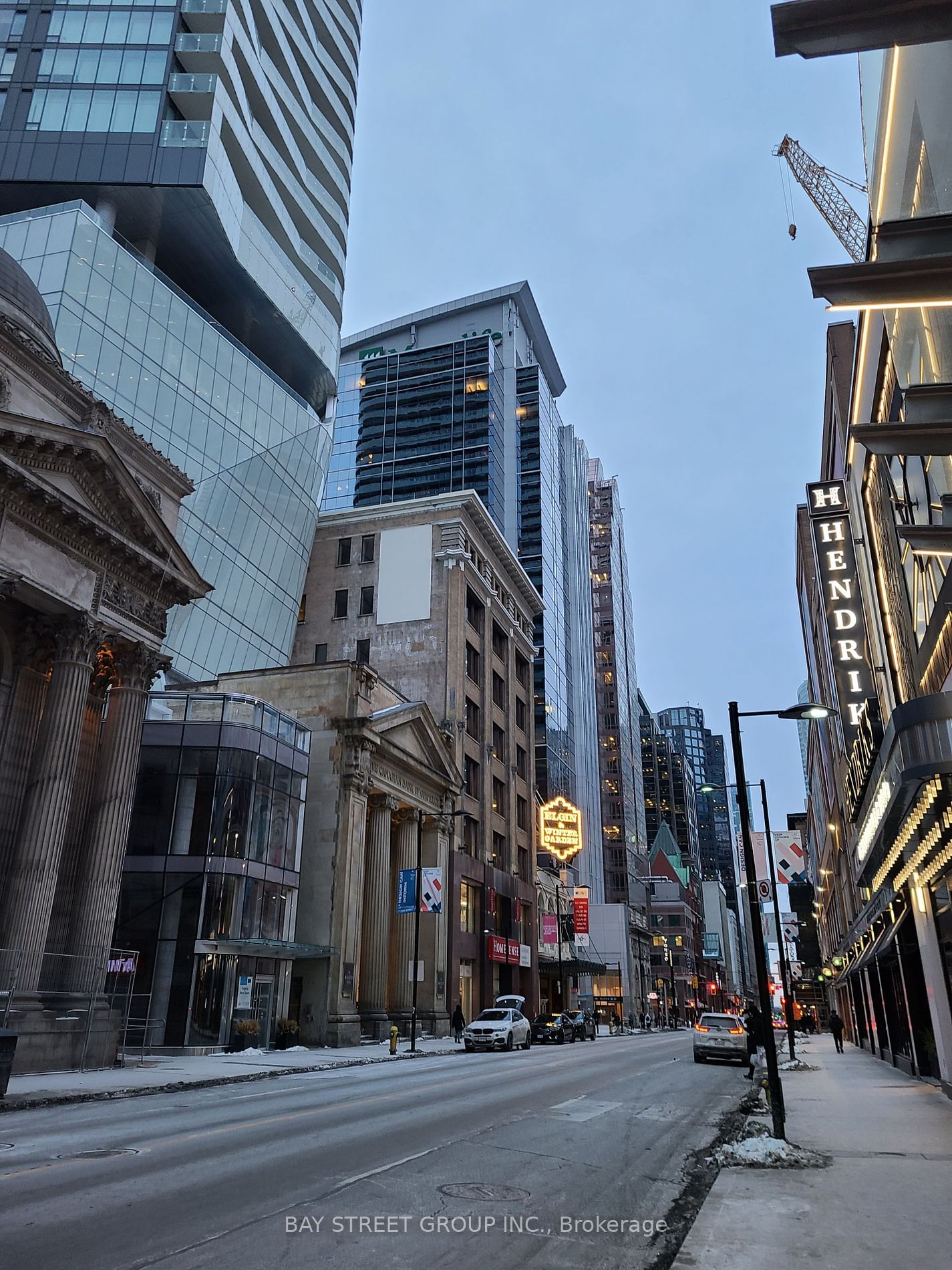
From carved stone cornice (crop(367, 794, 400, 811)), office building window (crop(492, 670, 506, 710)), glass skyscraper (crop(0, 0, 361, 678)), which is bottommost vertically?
carved stone cornice (crop(367, 794, 400, 811))

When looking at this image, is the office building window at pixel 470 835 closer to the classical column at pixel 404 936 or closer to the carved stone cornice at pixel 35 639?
the classical column at pixel 404 936

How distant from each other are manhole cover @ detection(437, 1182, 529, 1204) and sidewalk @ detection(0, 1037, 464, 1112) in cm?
1025

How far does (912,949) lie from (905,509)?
46.8ft

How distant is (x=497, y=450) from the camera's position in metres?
134

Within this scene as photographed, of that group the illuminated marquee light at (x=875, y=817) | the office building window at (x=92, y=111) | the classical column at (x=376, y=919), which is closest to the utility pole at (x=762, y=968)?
the illuminated marquee light at (x=875, y=817)

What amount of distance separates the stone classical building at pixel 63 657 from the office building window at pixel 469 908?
1299 inches

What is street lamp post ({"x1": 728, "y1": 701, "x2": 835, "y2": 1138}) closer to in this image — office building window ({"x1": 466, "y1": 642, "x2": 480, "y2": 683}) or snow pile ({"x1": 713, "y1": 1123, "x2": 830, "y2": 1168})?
snow pile ({"x1": 713, "y1": 1123, "x2": 830, "y2": 1168})

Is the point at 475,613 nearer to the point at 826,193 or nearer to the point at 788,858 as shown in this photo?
the point at 788,858

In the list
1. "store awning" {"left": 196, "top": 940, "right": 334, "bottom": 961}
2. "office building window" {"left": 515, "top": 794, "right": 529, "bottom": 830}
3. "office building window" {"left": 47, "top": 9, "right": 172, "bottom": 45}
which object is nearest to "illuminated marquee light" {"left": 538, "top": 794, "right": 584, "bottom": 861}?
"office building window" {"left": 515, "top": 794, "right": 529, "bottom": 830}

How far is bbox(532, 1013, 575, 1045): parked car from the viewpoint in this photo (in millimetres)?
46219

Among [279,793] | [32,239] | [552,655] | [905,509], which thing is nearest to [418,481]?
[552,655]

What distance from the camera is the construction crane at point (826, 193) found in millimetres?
78438

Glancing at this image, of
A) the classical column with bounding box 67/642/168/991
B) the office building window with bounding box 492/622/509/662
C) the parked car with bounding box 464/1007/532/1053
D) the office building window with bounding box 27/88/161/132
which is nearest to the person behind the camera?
the classical column with bounding box 67/642/168/991

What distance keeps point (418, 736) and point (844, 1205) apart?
45541mm
